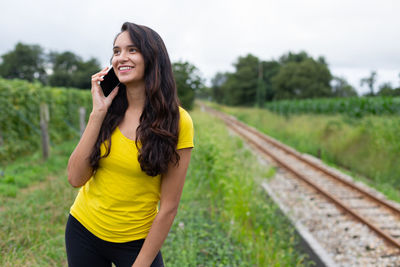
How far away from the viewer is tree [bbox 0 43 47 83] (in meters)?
56.7

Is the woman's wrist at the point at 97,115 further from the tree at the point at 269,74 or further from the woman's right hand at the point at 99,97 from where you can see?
the tree at the point at 269,74

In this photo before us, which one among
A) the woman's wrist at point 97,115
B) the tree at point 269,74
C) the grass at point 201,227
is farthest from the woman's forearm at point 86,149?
the tree at point 269,74

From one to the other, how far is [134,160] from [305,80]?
144ft

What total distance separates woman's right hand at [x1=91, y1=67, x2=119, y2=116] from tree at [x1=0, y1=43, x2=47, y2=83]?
64.1 m

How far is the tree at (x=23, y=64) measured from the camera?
56688mm

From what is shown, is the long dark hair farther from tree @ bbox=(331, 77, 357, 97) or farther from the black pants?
tree @ bbox=(331, 77, 357, 97)

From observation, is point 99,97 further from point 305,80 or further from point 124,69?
point 305,80

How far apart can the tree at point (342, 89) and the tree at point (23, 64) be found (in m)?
53.2

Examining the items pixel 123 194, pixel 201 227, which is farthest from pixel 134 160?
pixel 201 227

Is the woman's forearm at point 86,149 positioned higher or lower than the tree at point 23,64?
lower

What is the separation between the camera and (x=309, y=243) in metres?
4.64

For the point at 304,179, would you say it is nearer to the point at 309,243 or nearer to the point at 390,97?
the point at 309,243

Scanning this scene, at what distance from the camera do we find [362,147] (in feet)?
37.6

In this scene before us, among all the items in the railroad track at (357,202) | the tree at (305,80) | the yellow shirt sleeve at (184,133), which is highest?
the tree at (305,80)
